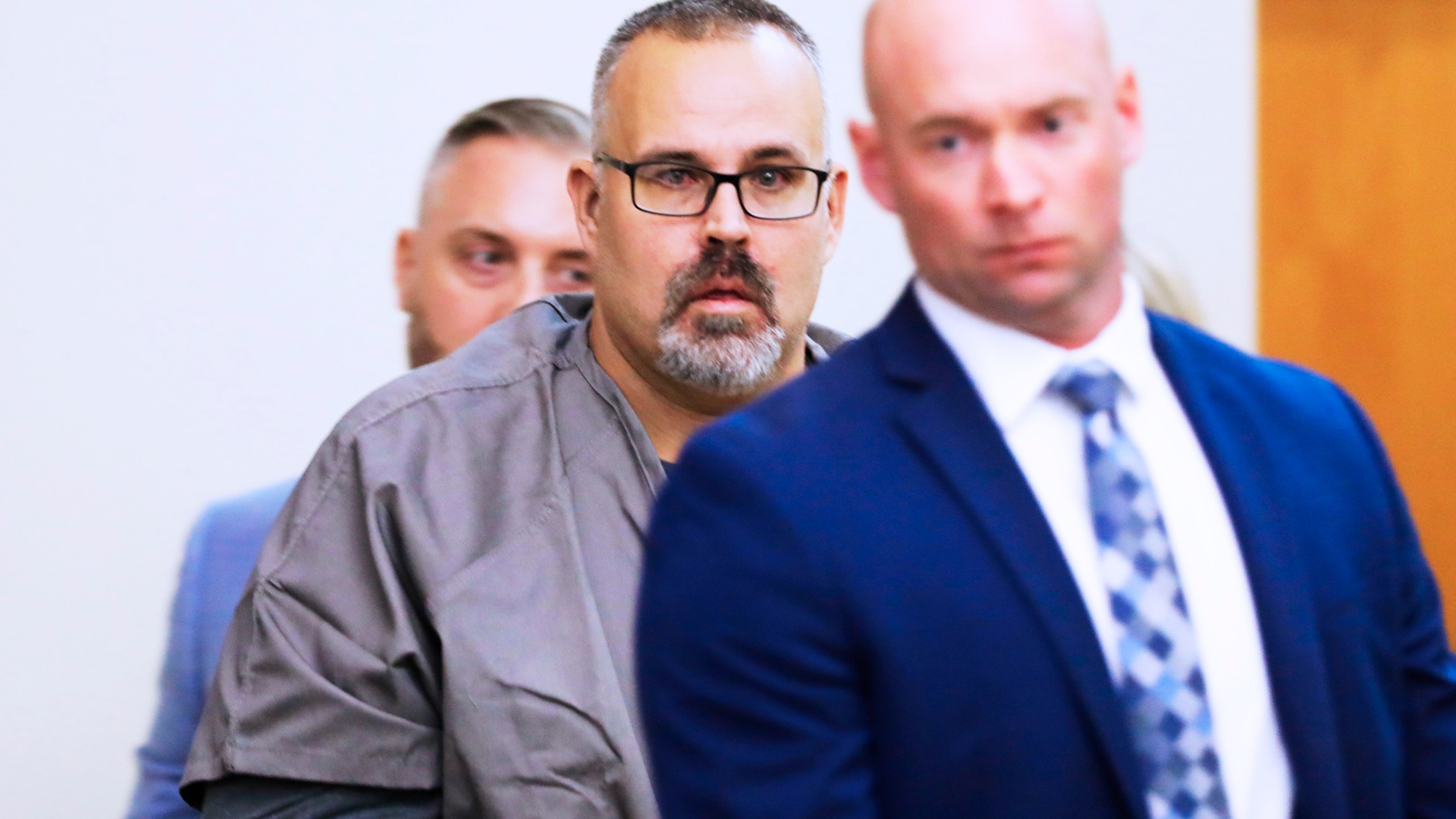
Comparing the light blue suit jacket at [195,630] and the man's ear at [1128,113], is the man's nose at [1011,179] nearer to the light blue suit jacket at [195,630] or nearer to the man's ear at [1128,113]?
the man's ear at [1128,113]

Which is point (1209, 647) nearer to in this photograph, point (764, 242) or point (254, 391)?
point (764, 242)

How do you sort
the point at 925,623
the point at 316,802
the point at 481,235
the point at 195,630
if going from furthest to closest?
1. the point at 481,235
2. the point at 195,630
3. the point at 316,802
4. the point at 925,623

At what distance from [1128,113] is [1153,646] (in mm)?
252

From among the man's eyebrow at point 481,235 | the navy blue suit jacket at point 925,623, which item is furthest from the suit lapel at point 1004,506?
the man's eyebrow at point 481,235

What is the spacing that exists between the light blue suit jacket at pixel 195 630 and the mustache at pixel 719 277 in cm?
51

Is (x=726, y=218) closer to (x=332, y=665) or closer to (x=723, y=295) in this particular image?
(x=723, y=295)

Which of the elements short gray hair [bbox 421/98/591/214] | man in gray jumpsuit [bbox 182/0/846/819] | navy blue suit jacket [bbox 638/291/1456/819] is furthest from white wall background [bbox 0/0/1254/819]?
navy blue suit jacket [bbox 638/291/1456/819]

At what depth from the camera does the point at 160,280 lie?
7.73ft

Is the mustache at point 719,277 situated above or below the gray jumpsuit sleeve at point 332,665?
above

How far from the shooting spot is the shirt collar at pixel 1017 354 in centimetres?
77

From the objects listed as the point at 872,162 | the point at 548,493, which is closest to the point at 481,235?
the point at 548,493

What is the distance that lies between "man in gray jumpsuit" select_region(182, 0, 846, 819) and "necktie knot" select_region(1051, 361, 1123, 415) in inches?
25.0

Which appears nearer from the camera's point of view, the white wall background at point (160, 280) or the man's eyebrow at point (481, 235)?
the man's eyebrow at point (481, 235)

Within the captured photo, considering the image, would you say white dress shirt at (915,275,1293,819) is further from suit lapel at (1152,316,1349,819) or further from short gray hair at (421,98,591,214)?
short gray hair at (421,98,591,214)
